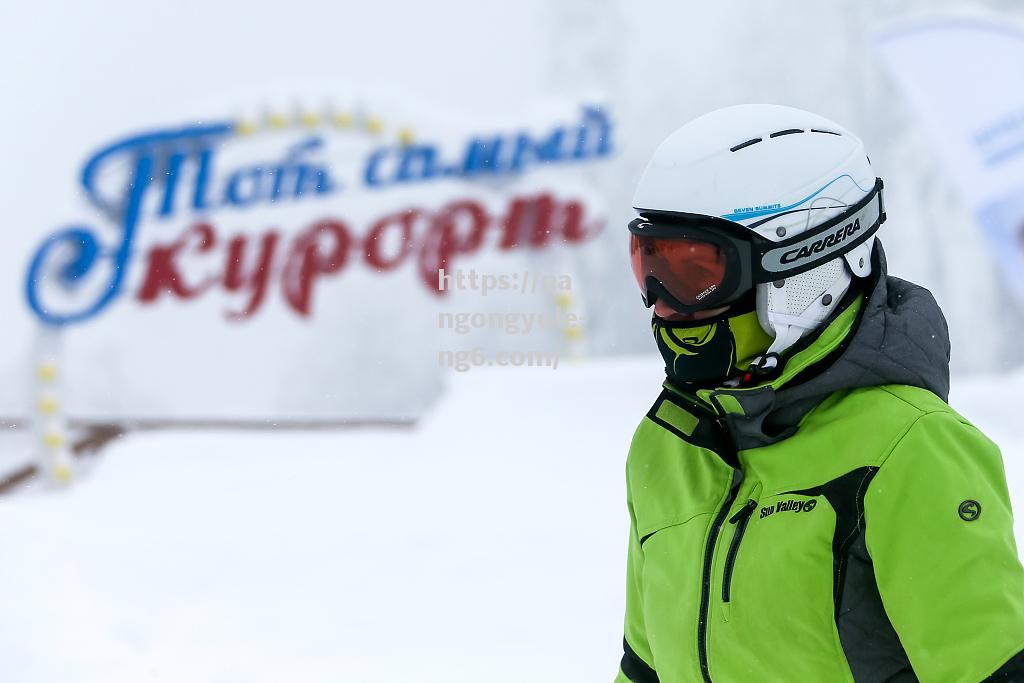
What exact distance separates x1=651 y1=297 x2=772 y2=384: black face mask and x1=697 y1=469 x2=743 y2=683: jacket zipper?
17cm

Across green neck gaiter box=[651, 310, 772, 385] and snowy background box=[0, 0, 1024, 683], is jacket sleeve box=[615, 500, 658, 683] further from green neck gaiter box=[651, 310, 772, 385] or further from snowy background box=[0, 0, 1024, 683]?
snowy background box=[0, 0, 1024, 683]

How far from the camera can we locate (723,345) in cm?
162

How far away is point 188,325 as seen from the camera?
24094 mm

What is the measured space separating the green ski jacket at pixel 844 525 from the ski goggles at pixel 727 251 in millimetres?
93

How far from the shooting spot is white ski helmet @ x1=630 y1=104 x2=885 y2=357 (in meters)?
1.58

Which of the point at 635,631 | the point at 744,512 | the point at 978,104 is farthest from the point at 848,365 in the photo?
the point at 978,104

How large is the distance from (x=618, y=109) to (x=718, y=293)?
28.9m

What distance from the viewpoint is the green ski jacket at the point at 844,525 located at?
130cm

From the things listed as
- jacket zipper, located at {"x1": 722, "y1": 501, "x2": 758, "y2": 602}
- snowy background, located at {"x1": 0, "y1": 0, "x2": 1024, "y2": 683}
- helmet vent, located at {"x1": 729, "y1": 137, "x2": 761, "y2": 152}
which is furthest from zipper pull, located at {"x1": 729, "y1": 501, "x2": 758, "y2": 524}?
snowy background, located at {"x1": 0, "y1": 0, "x2": 1024, "y2": 683}

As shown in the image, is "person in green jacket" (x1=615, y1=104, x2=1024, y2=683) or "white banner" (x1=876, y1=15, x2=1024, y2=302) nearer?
"person in green jacket" (x1=615, y1=104, x2=1024, y2=683)

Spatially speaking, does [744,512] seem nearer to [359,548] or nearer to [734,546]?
[734,546]

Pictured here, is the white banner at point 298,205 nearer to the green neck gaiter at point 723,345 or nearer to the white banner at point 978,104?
the white banner at point 978,104

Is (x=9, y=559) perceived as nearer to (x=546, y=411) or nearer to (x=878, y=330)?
(x=546, y=411)

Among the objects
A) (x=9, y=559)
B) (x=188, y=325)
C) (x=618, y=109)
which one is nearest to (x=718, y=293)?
(x=9, y=559)
